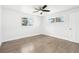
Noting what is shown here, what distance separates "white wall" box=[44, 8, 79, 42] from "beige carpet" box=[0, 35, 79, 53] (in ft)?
0.28

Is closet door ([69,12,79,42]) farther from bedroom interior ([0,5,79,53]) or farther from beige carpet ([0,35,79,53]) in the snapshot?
beige carpet ([0,35,79,53])

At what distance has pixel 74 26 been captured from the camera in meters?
1.52

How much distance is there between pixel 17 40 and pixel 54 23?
711mm

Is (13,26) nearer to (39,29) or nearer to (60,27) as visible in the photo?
(39,29)

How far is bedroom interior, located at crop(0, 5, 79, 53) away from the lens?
1503mm

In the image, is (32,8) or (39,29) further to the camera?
(39,29)

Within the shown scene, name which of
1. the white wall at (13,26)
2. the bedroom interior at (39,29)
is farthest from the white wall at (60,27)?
the white wall at (13,26)

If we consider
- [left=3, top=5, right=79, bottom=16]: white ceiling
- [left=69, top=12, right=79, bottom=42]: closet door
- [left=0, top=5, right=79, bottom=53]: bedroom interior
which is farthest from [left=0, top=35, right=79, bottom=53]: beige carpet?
[left=3, top=5, right=79, bottom=16]: white ceiling

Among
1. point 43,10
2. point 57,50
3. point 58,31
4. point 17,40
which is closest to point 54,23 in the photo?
point 58,31

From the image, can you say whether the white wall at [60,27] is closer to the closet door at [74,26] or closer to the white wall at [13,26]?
the closet door at [74,26]

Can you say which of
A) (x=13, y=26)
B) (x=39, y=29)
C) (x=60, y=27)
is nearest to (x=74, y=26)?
(x=60, y=27)

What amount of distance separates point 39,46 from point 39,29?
0.98 feet
